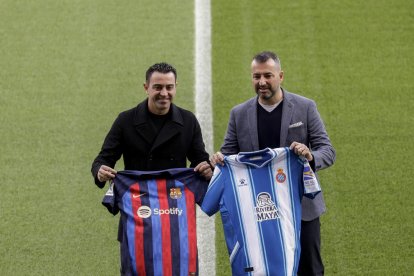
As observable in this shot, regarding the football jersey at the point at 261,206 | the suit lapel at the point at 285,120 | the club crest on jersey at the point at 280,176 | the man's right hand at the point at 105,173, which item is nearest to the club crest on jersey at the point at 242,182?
the football jersey at the point at 261,206

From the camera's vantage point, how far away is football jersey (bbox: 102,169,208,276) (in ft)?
20.9

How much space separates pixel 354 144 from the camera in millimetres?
9492

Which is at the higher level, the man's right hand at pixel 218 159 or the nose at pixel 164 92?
the nose at pixel 164 92

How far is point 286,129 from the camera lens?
256 inches

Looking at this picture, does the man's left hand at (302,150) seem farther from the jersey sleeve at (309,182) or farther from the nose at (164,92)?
the nose at (164,92)

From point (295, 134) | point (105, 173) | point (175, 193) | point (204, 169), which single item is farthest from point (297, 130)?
point (105, 173)

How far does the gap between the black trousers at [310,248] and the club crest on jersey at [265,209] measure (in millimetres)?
289

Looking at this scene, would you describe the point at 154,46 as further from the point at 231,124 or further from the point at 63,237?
the point at 231,124

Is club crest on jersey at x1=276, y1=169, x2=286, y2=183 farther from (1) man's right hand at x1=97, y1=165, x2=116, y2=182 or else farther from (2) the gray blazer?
(1) man's right hand at x1=97, y1=165, x2=116, y2=182

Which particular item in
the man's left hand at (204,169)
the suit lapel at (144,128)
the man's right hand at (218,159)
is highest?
the suit lapel at (144,128)

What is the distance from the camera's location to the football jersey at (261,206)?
20.9 feet

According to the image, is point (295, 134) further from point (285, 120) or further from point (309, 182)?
point (309, 182)

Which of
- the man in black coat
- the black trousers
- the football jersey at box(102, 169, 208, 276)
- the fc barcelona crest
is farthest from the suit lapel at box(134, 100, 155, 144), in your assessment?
the black trousers

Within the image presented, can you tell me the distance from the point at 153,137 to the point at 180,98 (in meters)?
3.67
